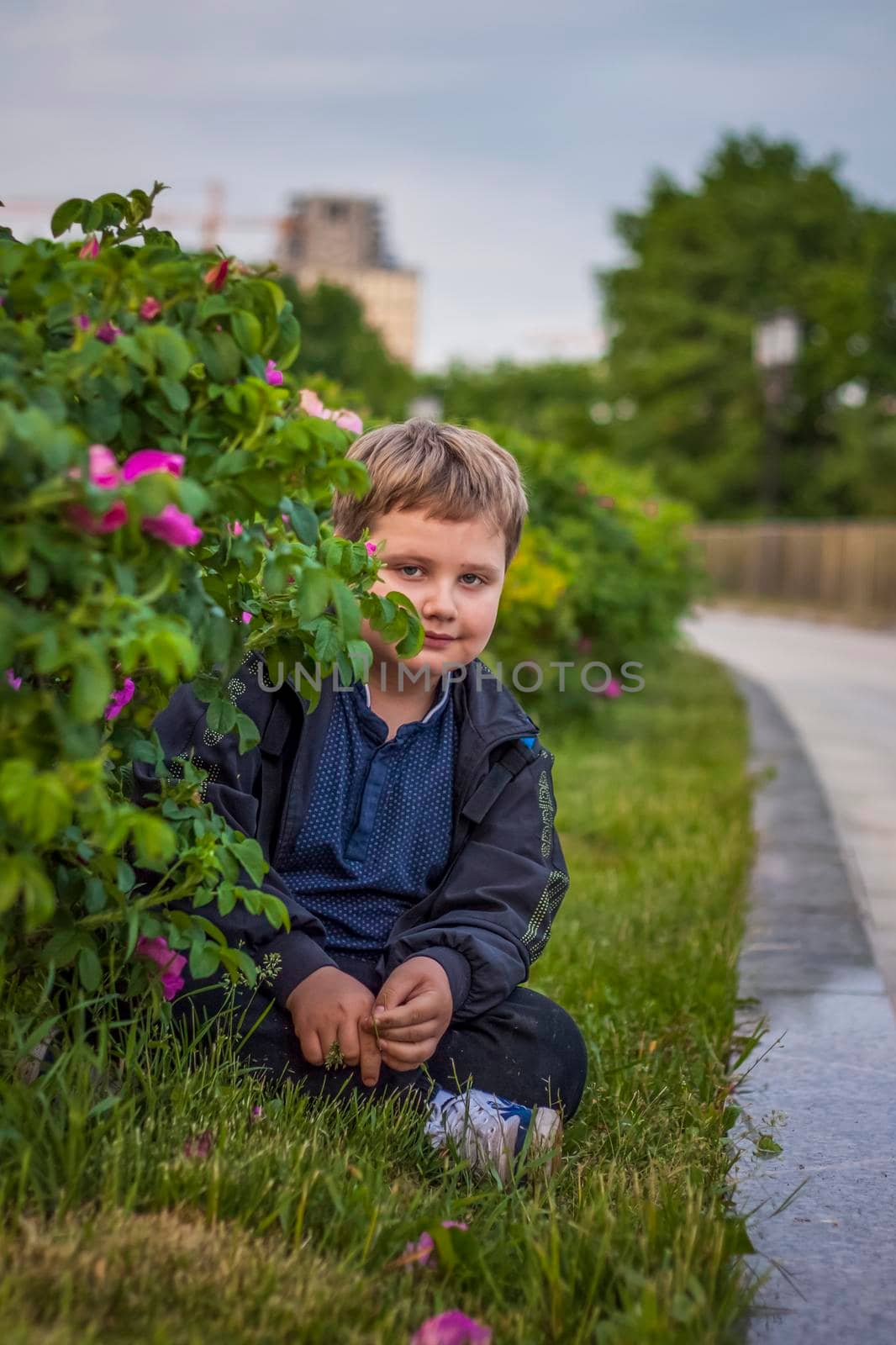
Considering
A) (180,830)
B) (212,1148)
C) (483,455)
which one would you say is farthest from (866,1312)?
(483,455)

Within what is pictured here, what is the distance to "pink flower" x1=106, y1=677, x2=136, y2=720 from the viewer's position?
6.77 ft

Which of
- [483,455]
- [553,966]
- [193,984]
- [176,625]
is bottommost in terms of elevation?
[553,966]

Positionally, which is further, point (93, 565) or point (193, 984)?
point (193, 984)

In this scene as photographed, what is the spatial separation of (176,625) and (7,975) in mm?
853

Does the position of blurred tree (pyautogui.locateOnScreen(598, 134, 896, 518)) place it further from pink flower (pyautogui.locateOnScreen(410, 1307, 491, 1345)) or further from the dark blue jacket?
pink flower (pyautogui.locateOnScreen(410, 1307, 491, 1345))

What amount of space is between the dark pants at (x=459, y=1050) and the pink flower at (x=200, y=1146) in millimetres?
405

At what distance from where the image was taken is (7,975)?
7.26 ft

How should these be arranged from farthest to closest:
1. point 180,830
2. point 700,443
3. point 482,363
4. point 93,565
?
point 482,363, point 700,443, point 180,830, point 93,565

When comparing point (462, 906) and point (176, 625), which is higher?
point (176, 625)

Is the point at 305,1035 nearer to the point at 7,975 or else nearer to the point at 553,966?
the point at 7,975

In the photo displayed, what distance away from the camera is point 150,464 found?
5.42 feet

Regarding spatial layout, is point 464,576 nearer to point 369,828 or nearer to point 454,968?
point 369,828

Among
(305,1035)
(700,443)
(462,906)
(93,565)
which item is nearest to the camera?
(93,565)

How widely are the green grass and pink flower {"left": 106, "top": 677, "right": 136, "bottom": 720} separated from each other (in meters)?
0.45
